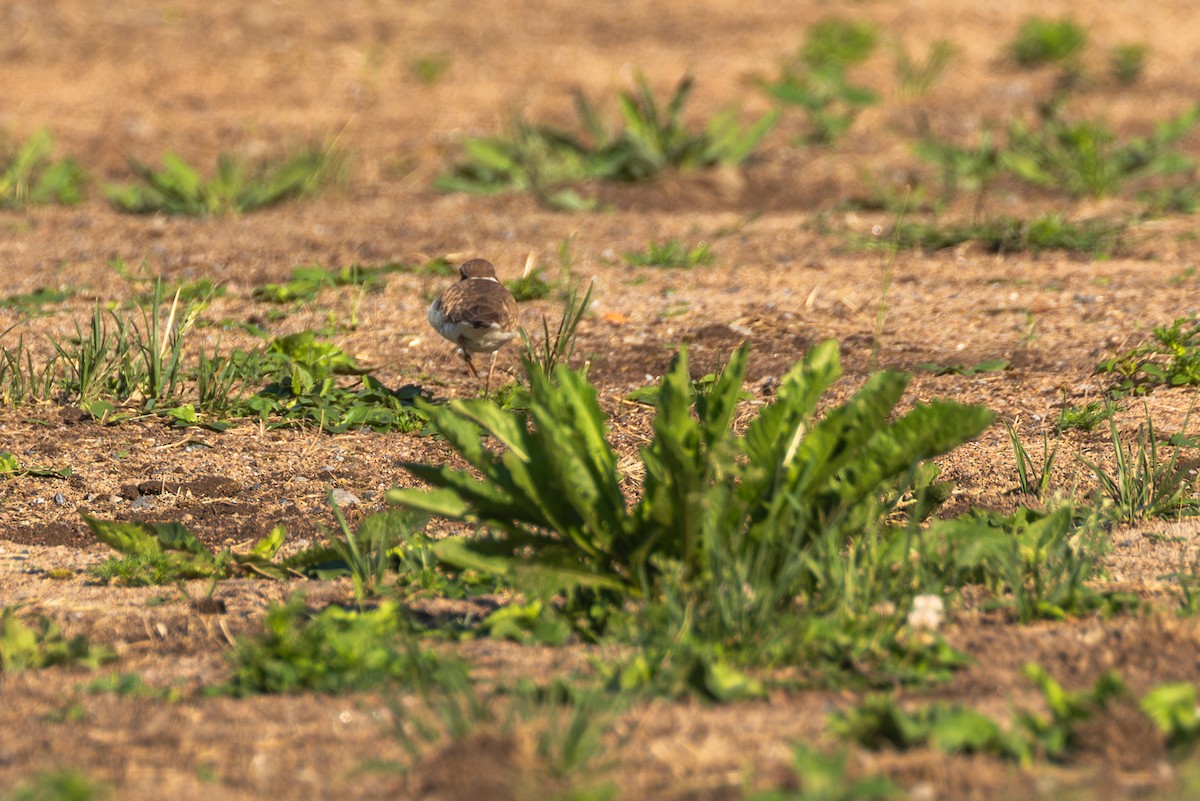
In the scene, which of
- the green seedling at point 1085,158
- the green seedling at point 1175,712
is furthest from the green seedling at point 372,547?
the green seedling at point 1085,158

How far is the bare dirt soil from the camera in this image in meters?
2.72

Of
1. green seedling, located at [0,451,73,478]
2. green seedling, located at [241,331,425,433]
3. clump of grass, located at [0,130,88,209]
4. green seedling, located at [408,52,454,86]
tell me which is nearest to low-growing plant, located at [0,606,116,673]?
green seedling, located at [0,451,73,478]

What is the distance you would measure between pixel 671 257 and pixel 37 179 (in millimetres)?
4795

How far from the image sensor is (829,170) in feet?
32.2

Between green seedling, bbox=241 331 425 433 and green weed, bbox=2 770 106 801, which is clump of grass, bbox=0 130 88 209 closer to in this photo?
green seedling, bbox=241 331 425 433

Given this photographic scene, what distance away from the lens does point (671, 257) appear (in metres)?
7.49

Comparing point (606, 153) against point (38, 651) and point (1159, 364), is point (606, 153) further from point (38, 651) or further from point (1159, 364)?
point (38, 651)

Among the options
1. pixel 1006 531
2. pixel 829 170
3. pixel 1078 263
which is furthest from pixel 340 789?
pixel 829 170

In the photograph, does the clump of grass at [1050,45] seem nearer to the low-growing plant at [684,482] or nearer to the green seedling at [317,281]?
the green seedling at [317,281]

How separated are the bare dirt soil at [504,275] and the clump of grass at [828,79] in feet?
0.65

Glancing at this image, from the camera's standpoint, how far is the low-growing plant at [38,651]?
326 centimetres

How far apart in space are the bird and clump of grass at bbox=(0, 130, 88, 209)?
4540 mm

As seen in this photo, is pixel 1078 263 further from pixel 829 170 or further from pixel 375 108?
pixel 375 108

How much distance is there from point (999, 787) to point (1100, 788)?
0.17 metres
